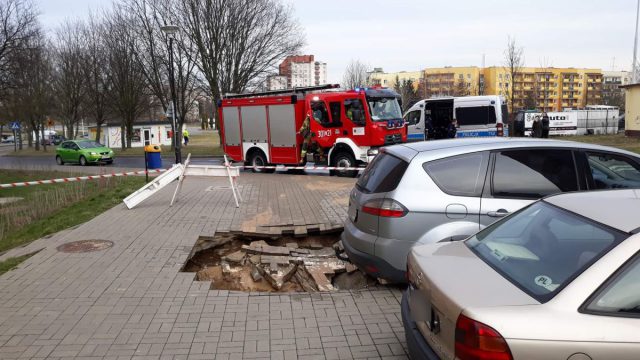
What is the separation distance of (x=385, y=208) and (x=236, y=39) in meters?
29.9

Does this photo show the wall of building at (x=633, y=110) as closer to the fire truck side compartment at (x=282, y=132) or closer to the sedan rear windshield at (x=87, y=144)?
the fire truck side compartment at (x=282, y=132)

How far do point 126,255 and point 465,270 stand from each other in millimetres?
5310

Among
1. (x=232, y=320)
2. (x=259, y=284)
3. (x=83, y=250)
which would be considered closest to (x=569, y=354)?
(x=232, y=320)

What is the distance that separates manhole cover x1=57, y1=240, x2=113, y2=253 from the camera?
24.1 ft

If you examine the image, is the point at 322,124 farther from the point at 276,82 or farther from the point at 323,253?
the point at 276,82

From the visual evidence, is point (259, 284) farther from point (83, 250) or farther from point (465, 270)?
point (465, 270)

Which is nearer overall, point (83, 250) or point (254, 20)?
point (83, 250)

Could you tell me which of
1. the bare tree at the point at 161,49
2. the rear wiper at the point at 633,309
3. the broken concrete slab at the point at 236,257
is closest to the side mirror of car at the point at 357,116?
the broken concrete slab at the point at 236,257

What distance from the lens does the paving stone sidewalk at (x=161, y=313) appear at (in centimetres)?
424

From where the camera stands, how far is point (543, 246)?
3.07 m

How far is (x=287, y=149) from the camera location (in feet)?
59.1

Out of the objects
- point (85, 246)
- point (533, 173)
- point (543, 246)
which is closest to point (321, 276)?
point (533, 173)

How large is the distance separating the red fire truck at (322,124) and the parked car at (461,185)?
10844 millimetres

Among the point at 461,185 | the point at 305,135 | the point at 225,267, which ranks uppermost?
the point at 305,135
